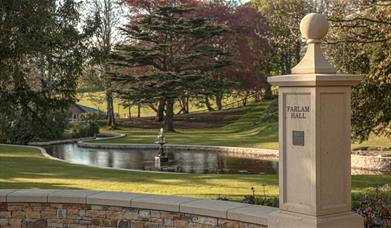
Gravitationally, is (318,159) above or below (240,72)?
below

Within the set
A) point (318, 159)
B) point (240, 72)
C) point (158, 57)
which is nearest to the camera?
point (318, 159)

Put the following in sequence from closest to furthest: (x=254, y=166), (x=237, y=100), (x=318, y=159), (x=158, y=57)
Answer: (x=318, y=159) → (x=254, y=166) → (x=158, y=57) → (x=237, y=100)

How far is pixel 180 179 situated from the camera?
12555mm

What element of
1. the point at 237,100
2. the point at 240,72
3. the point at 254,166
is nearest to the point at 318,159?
the point at 254,166

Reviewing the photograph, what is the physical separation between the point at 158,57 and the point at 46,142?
1053 cm

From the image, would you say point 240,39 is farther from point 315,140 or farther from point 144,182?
point 315,140

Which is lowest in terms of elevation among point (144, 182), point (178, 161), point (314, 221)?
point (178, 161)

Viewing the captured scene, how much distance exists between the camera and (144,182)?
11906mm

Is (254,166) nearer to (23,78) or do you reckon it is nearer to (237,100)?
(23,78)

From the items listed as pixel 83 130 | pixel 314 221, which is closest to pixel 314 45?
pixel 314 221

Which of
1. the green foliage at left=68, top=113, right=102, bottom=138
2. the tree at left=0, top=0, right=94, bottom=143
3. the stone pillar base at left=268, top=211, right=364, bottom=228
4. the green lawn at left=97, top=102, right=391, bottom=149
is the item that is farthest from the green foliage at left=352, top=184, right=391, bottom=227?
the green foliage at left=68, top=113, right=102, bottom=138

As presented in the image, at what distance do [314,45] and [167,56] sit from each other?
108 ft

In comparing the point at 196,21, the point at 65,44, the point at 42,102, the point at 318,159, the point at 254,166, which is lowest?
the point at 254,166

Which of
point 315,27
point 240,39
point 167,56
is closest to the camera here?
point 315,27
